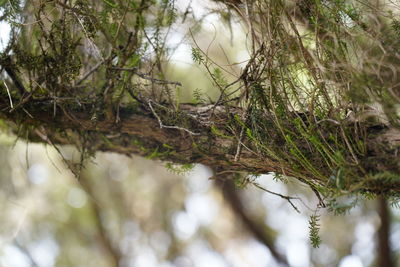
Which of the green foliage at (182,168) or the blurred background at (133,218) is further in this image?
the blurred background at (133,218)

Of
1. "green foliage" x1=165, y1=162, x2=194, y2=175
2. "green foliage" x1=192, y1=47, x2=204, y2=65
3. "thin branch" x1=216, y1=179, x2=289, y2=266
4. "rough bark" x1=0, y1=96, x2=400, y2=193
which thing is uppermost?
"thin branch" x1=216, y1=179, x2=289, y2=266

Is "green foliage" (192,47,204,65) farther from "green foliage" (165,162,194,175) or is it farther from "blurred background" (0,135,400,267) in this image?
"blurred background" (0,135,400,267)

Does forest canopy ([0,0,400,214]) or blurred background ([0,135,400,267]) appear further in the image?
blurred background ([0,135,400,267])

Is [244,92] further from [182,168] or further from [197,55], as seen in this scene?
[182,168]

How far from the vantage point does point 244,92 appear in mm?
932

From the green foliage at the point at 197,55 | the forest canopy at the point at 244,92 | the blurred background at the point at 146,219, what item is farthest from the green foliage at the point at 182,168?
the blurred background at the point at 146,219

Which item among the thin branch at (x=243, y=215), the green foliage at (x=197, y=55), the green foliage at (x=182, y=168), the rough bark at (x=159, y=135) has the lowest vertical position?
the green foliage at (x=182, y=168)

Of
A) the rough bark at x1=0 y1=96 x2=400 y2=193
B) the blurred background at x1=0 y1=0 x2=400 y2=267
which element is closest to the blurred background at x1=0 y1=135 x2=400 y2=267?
the blurred background at x1=0 y1=0 x2=400 y2=267

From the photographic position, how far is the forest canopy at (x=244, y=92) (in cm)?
81

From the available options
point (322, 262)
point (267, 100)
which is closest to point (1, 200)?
point (322, 262)

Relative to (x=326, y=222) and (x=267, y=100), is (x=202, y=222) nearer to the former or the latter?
(x=326, y=222)

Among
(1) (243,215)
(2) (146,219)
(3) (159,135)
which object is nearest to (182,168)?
(3) (159,135)

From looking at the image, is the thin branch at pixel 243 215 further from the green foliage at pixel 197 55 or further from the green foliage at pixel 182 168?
the green foliage at pixel 197 55

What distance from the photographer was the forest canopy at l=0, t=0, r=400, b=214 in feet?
2.65
